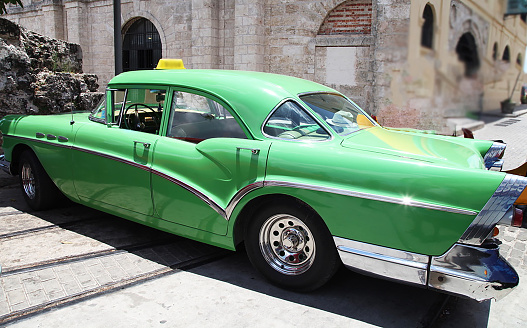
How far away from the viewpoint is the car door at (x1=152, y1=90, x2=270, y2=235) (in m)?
3.22

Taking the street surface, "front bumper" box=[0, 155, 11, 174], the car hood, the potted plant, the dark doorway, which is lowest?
Answer: the street surface

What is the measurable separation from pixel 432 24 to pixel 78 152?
4.48 m

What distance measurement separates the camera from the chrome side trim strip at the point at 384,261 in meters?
2.66

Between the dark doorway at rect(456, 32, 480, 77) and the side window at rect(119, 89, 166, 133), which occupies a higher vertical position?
the dark doorway at rect(456, 32, 480, 77)

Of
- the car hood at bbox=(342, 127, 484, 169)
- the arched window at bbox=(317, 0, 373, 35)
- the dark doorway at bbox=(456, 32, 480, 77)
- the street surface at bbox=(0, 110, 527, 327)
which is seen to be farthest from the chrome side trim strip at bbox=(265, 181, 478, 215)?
the arched window at bbox=(317, 0, 373, 35)

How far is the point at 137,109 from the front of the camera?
4.23 metres

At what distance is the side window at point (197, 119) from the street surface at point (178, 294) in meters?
1.14

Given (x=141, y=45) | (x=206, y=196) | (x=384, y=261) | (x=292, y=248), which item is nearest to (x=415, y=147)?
(x=384, y=261)

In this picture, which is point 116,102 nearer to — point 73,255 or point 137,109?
point 137,109

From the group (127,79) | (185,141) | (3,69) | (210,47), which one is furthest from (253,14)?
(185,141)

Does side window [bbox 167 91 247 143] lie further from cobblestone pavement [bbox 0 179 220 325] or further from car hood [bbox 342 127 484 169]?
cobblestone pavement [bbox 0 179 220 325]

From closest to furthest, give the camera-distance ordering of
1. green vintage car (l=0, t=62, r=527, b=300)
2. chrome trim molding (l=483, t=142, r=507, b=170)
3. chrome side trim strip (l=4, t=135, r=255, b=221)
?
green vintage car (l=0, t=62, r=527, b=300) < chrome side trim strip (l=4, t=135, r=255, b=221) < chrome trim molding (l=483, t=142, r=507, b=170)

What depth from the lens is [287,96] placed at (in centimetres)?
341

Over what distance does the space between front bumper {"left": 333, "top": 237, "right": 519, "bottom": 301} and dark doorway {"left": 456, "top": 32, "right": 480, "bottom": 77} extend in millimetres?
2938
